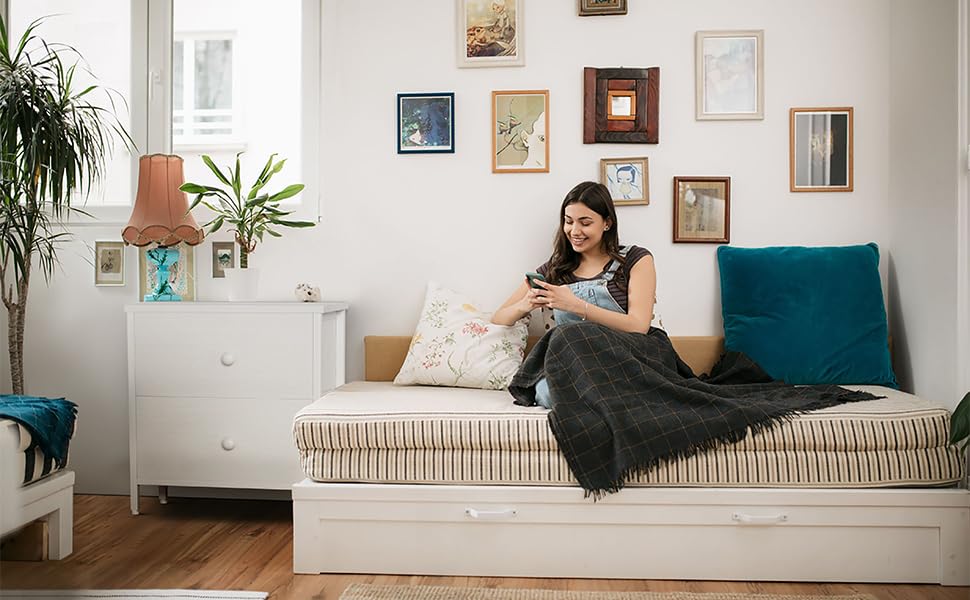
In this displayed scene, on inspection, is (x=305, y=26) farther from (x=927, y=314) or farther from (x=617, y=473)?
(x=927, y=314)

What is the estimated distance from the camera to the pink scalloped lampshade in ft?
9.62

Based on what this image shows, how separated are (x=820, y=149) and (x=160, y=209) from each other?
255cm

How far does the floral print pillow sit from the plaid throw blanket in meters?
0.29

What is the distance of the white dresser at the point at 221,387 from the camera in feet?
9.09

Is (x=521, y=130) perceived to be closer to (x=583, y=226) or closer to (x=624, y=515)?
(x=583, y=226)

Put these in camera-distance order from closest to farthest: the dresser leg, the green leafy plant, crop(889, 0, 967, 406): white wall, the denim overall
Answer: the green leafy plant → crop(889, 0, 967, 406): white wall → the denim overall → the dresser leg

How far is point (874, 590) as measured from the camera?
7.09ft

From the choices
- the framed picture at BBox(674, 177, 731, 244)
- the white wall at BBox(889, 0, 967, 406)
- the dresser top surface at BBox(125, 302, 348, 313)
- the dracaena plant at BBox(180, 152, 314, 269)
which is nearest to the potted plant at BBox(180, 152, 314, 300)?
the dracaena plant at BBox(180, 152, 314, 269)

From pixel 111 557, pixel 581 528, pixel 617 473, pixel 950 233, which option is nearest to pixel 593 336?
pixel 617 473

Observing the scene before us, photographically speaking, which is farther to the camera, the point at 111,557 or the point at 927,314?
the point at 927,314

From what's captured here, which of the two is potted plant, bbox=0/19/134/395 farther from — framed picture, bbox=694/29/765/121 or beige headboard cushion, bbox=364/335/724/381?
framed picture, bbox=694/29/765/121

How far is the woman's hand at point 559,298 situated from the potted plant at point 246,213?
1.01m

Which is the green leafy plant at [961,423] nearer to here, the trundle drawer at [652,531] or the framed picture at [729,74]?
the trundle drawer at [652,531]

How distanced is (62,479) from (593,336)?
5.78 ft
